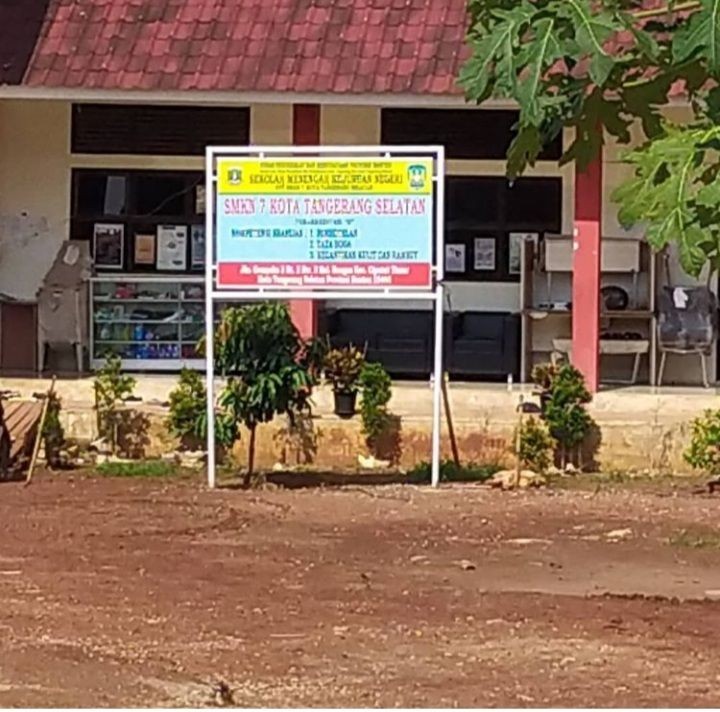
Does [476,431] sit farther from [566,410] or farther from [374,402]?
[374,402]

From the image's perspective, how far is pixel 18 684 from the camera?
7.75m

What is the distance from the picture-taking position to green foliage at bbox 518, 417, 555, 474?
15852mm

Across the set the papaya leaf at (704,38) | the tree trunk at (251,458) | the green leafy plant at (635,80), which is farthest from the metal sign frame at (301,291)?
the papaya leaf at (704,38)

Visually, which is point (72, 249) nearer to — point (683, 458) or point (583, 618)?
point (683, 458)

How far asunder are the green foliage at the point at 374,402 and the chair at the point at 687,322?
10.3 ft

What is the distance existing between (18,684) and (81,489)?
6.90 m

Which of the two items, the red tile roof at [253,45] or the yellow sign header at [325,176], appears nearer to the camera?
the yellow sign header at [325,176]

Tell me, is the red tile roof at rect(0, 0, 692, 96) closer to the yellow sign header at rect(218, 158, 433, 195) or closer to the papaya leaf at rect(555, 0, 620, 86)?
the yellow sign header at rect(218, 158, 433, 195)

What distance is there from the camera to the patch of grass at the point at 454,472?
15406 mm

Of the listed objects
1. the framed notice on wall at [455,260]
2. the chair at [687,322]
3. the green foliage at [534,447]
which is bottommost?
the green foliage at [534,447]

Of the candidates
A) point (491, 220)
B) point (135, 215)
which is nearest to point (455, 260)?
point (491, 220)

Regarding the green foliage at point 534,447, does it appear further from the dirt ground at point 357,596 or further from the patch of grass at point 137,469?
the patch of grass at point 137,469

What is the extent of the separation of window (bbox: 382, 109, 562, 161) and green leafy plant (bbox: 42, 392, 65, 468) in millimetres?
4676

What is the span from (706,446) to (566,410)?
3.88 ft
